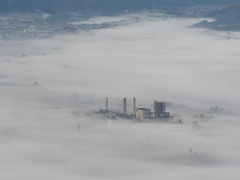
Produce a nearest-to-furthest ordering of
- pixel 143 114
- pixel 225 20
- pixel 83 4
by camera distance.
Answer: pixel 143 114
pixel 225 20
pixel 83 4

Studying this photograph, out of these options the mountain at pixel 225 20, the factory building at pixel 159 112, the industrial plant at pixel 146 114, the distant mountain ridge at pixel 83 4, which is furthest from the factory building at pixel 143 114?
the distant mountain ridge at pixel 83 4

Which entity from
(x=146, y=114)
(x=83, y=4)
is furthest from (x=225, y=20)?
(x=146, y=114)

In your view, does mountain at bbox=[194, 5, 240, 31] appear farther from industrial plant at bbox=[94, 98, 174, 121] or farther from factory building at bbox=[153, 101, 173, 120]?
factory building at bbox=[153, 101, 173, 120]

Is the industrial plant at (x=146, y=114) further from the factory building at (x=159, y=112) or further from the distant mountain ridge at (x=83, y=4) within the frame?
the distant mountain ridge at (x=83, y=4)

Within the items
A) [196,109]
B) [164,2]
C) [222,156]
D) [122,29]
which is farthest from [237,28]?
[222,156]

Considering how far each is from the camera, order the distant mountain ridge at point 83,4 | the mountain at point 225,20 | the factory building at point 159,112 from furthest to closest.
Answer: the distant mountain ridge at point 83,4
the mountain at point 225,20
the factory building at point 159,112

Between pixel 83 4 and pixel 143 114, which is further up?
pixel 83 4

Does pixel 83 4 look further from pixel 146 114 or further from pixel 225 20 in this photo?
pixel 146 114

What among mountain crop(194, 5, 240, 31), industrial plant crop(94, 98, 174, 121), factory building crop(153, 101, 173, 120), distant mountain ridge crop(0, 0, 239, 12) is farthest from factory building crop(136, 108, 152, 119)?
distant mountain ridge crop(0, 0, 239, 12)
